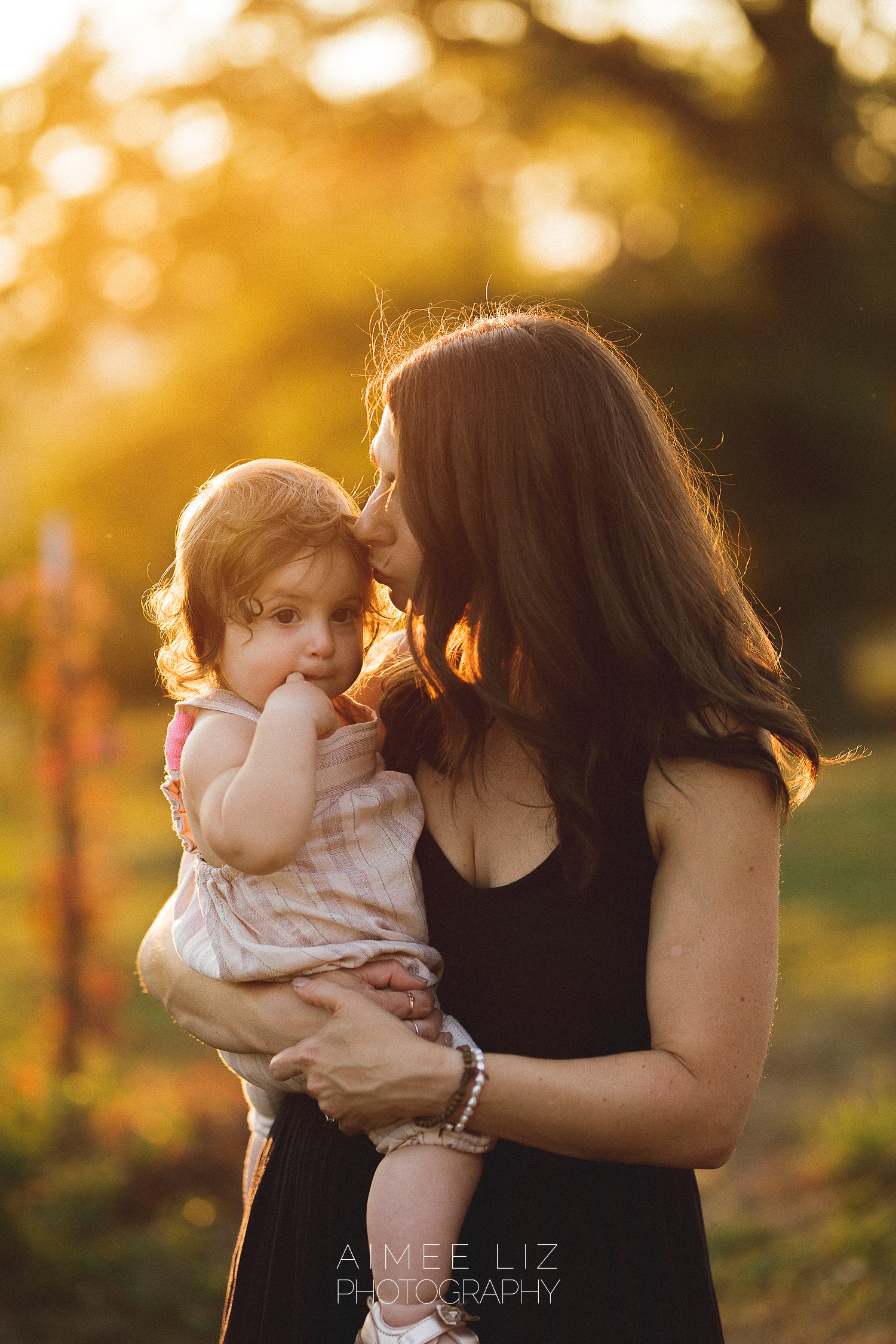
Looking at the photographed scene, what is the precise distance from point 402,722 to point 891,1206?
309 cm

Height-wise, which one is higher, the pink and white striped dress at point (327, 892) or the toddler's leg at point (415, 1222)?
the pink and white striped dress at point (327, 892)

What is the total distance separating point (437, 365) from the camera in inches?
63.2

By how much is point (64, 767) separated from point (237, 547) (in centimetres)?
296

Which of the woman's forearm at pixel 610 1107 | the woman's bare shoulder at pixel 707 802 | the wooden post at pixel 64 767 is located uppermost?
the woman's bare shoulder at pixel 707 802

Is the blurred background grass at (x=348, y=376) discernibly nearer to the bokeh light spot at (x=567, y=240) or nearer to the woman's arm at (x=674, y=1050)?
the bokeh light spot at (x=567, y=240)

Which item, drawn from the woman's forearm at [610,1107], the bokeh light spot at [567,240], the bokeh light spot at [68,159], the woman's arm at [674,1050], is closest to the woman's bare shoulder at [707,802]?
the woman's arm at [674,1050]

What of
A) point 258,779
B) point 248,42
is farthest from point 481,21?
point 258,779

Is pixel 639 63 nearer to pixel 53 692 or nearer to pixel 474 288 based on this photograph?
pixel 474 288

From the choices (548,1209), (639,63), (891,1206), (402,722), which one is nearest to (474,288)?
(639,63)

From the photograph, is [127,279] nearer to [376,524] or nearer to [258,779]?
[376,524]

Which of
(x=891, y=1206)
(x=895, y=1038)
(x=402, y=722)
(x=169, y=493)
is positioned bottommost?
(x=895, y=1038)

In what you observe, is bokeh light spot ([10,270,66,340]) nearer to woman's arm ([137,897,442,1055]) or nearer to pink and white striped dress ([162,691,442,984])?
pink and white striped dress ([162,691,442,984])

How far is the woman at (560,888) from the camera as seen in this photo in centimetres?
145

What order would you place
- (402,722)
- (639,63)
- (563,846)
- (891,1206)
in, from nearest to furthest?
(563,846) < (402,722) < (891,1206) < (639,63)
